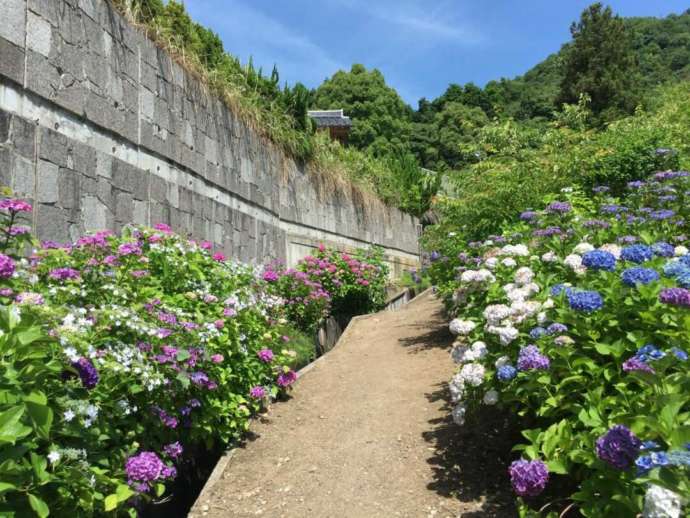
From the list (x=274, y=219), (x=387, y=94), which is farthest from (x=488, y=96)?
(x=274, y=219)

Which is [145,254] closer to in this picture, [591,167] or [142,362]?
[142,362]

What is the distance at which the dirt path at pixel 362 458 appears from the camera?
3465 millimetres

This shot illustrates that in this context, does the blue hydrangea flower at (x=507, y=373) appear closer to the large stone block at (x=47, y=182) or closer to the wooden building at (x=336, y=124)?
the large stone block at (x=47, y=182)

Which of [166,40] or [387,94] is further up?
[387,94]

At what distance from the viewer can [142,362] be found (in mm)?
2732

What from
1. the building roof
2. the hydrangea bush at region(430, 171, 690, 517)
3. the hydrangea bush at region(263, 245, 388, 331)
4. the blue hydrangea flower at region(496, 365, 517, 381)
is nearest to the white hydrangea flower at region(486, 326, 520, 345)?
the hydrangea bush at region(430, 171, 690, 517)

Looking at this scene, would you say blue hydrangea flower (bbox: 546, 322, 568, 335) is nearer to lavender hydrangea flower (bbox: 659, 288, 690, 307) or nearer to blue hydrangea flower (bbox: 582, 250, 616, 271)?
blue hydrangea flower (bbox: 582, 250, 616, 271)

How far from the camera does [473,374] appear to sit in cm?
325

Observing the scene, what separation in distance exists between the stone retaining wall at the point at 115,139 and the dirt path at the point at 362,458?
7.55 feet

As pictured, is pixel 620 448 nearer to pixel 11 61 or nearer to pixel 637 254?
pixel 637 254

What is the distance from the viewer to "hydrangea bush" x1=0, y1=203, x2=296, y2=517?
1.87m

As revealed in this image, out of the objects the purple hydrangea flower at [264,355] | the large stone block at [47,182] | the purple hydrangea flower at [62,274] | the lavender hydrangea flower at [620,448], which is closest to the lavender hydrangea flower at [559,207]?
the purple hydrangea flower at [264,355]

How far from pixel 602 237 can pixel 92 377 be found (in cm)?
326

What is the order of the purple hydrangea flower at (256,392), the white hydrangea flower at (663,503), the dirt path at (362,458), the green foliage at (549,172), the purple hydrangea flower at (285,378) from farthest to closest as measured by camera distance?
the green foliage at (549,172) < the purple hydrangea flower at (285,378) < the purple hydrangea flower at (256,392) < the dirt path at (362,458) < the white hydrangea flower at (663,503)
